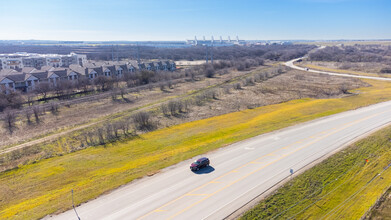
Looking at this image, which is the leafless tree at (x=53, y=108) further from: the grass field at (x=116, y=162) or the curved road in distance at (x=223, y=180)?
the curved road in distance at (x=223, y=180)

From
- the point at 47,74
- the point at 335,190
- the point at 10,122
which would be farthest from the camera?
the point at 47,74

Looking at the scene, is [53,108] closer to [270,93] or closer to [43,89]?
[43,89]

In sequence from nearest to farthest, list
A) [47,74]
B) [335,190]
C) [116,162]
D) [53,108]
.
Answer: [335,190], [116,162], [53,108], [47,74]

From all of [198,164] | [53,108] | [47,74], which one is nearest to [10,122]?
[53,108]

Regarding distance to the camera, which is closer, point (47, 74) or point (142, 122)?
point (142, 122)

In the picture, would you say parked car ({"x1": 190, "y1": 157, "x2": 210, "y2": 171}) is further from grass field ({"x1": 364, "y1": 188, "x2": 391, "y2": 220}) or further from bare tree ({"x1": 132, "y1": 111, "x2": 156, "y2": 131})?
bare tree ({"x1": 132, "y1": 111, "x2": 156, "y2": 131})

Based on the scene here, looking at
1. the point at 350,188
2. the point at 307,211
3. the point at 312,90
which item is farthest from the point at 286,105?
the point at 307,211
